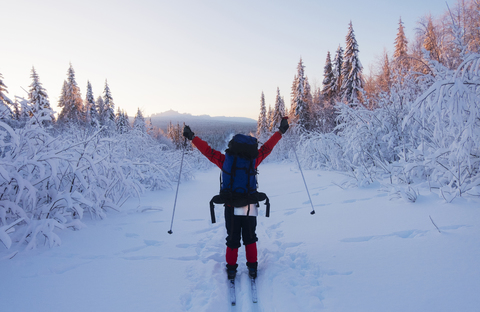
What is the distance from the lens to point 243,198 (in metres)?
2.71

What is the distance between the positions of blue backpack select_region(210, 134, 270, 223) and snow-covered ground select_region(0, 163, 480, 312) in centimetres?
94

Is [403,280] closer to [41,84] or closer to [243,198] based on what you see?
[243,198]

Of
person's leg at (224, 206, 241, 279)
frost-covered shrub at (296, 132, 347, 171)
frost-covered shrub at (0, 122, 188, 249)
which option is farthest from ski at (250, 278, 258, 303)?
frost-covered shrub at (296, 132, 347, 171)

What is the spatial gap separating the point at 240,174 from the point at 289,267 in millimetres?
1366

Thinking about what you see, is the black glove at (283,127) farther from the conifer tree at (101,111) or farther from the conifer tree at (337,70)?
the conifer tree at (101,111)

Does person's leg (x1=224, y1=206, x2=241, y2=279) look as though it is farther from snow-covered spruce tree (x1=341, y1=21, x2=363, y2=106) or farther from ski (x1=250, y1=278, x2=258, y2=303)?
snow-covered spruce tree (x1=341, y1=21, x2=363, y2=106)

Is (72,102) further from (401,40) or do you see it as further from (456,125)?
(401,40)

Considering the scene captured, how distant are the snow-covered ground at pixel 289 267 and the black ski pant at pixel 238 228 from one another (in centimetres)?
42

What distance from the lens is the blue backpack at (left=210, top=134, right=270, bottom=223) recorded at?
2.71 meters

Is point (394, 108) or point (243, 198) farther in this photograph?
point (394, 108)

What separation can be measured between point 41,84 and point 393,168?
37.5 meters

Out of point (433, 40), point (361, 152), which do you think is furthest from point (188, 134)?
point (433, 40)

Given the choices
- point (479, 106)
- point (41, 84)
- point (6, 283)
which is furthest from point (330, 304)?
point (41, 84)

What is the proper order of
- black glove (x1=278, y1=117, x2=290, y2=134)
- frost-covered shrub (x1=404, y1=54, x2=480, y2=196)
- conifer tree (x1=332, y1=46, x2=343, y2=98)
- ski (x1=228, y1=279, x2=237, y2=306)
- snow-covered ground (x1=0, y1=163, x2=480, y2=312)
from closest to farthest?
snow-covered ground (x1=0, y1=163, x2=480, y2=312), ski (x1=228, y1=279, x2=237, y2=306), frost-covered shrub (x1=404, y1=54, x2=480, y2=196), black glove (x1=278, y1=117, x2=290, y2=134), conifer tree (x1=332, y1=46, x2=343, y2=98)
